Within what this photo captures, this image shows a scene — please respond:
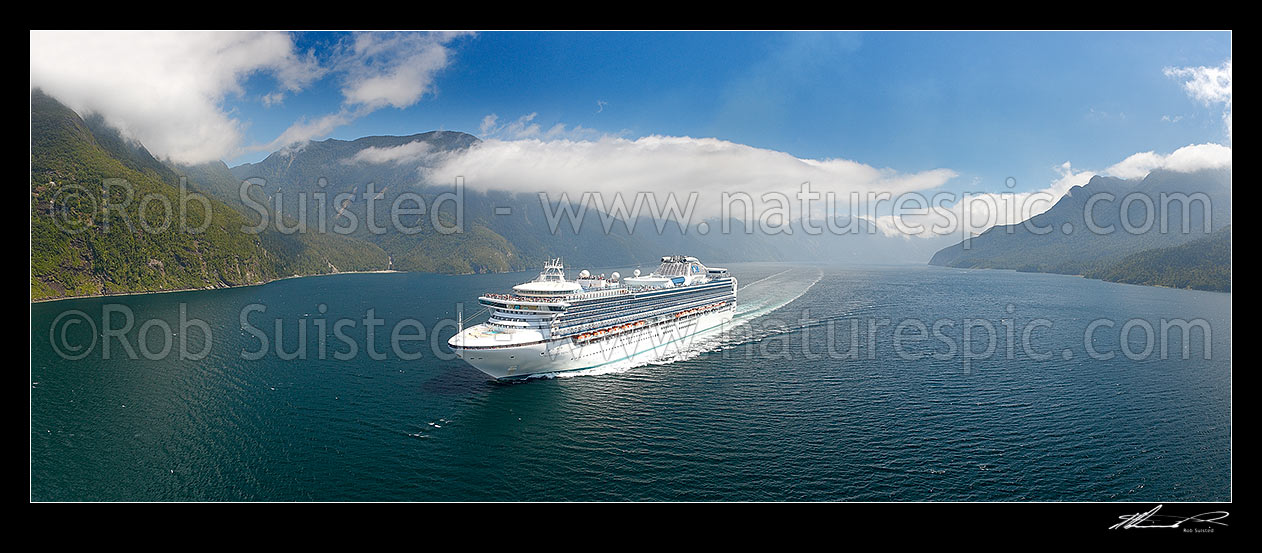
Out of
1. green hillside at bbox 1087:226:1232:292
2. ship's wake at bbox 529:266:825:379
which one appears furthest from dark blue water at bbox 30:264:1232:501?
green hillside at bbox 1087:226:1232:292

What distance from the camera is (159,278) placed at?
86188 mm

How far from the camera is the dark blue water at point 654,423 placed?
17.7 m

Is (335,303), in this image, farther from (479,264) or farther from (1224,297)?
(1224,297)

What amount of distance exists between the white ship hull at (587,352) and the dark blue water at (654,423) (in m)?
1.28

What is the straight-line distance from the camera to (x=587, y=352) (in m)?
32.8

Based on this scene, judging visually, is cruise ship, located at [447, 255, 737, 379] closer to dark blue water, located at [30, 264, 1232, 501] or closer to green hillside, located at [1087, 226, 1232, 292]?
dark blue water, located at [30, 264, 1232, 501]

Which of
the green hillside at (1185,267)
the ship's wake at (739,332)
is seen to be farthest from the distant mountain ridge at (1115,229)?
the ship's wake at (739,332)

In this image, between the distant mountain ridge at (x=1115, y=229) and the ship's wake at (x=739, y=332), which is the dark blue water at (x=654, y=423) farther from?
the distant mountain ridge at (x=1115, y=229)

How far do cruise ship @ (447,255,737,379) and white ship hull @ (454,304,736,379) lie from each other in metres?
0.06

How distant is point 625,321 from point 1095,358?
34495 millimetres

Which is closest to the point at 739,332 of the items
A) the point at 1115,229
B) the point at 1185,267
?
the point at 1185,267

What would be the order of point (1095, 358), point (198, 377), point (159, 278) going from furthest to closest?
point (159, 278), point (1095, 358), point (198, 377)

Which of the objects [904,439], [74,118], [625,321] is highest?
[74,118]

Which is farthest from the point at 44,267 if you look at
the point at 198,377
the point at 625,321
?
the point at 625,321
